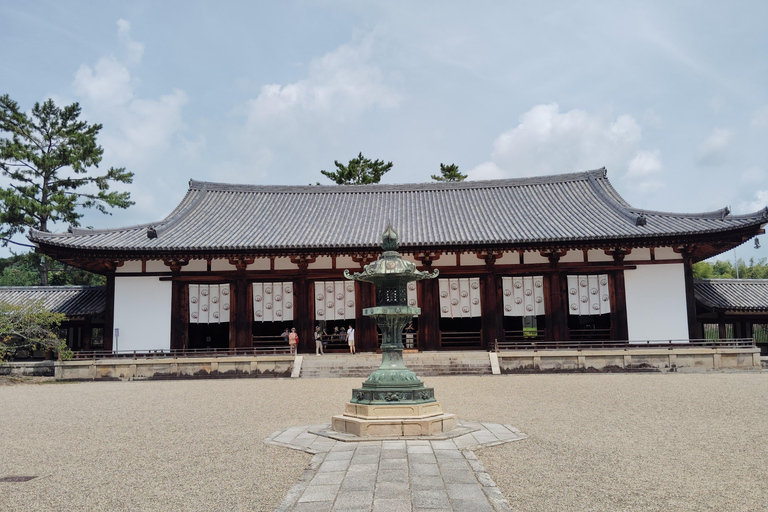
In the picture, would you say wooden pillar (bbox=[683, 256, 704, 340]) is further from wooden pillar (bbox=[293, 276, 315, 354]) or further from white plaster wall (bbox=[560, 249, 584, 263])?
wooden pillar (bbox=[293, 276, 315, 354])

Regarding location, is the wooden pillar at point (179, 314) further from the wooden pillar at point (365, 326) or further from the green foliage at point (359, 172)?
the green foliage at point (359, 172)

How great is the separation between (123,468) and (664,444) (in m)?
7.28

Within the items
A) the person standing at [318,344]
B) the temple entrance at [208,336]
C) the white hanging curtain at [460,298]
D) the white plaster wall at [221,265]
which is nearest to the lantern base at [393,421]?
the person standing at [318,344]

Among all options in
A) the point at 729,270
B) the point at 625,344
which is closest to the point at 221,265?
the point at 625,344

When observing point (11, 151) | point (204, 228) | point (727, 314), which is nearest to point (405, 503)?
point (204, 228)

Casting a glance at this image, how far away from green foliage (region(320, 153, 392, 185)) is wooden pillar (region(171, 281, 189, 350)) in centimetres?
2497

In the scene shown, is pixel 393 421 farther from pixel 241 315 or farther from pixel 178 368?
pixel 241 315

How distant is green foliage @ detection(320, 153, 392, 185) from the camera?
46.5 m

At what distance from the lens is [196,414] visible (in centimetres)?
1153

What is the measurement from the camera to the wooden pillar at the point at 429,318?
22797mm

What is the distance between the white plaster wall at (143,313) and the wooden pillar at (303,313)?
509 centimetres

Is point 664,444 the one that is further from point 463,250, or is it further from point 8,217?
point 8,217

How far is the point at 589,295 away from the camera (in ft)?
74.1

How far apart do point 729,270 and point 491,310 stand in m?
69.6
